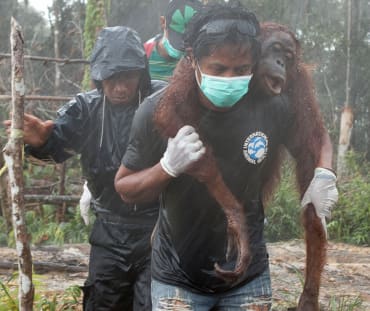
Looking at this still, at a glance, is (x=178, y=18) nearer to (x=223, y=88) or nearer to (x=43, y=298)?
(x=43, y=298)

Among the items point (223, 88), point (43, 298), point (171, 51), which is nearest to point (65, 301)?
Answer: point (43, 298)

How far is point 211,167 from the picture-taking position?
2205 mm

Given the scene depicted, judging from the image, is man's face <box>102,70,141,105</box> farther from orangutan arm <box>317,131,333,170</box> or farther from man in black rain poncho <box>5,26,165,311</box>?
orangutan arm <box>317,131,333,170</box>

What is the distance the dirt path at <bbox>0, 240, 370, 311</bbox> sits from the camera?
5035 millimetres

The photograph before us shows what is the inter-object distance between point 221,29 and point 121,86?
3.80 feet

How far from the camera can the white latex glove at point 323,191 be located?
2.32m

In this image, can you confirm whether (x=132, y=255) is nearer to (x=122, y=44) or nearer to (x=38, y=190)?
(x=122, y=44)

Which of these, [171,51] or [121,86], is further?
[171,51]

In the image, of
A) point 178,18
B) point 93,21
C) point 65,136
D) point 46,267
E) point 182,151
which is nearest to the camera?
point 182,151

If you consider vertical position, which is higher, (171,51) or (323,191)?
(171,51)

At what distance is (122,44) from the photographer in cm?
326

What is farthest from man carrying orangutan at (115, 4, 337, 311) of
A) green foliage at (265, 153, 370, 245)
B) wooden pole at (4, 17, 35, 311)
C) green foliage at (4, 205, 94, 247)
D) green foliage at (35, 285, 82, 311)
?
green foliage at (265, 153, 370, 245)

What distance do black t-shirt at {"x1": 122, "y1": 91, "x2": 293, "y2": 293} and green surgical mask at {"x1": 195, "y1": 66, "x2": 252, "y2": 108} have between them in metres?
0.11

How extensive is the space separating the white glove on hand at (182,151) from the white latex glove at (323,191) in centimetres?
49
